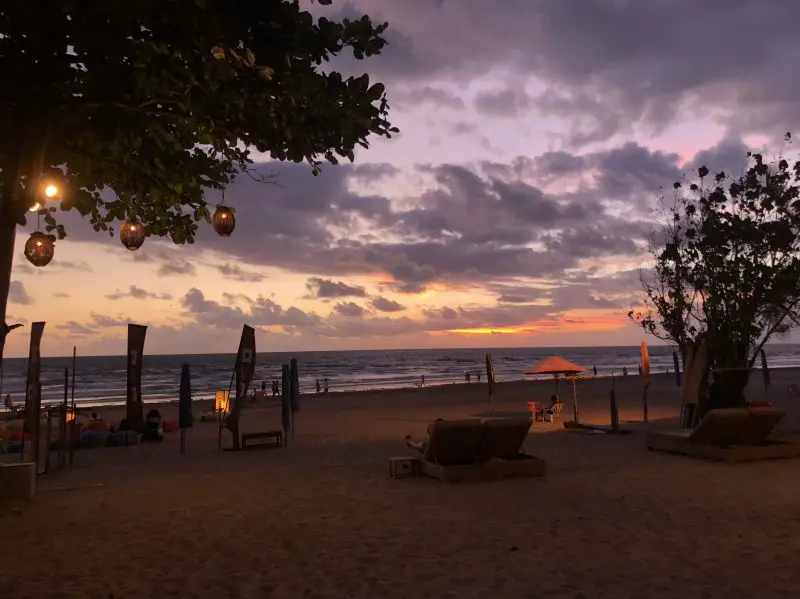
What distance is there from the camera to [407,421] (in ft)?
69.8

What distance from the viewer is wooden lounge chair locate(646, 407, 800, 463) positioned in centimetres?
1141

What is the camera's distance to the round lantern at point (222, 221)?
7.36m

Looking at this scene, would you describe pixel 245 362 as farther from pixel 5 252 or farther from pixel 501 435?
pixel 5 252

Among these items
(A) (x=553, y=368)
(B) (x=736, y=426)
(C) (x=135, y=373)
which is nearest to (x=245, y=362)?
(C) (x=135, y=373)

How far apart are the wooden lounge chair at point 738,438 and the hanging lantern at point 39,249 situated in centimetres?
1099

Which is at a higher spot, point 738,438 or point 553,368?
point 553,368

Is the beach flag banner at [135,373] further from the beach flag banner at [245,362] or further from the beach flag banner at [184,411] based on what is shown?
the beach flag banner at [245,362]

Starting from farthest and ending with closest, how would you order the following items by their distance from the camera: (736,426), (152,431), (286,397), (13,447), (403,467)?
(152,431)
(286,397)
(13,447)
(736,426)
(403,467)

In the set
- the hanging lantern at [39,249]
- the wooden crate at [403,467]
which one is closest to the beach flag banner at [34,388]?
the hanging lantern at [39,249]

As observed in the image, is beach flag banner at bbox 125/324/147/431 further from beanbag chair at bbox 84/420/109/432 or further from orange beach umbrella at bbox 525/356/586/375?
orange beach umbrella at bbox 525/356/586/375

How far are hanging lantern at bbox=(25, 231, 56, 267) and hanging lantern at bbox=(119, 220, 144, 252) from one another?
30.8 inches

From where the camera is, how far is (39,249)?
23.6ft

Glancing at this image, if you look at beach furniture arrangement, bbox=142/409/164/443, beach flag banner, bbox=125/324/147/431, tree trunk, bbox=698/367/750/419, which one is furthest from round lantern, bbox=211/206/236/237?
tree trunk, bbox=698/367/750/419

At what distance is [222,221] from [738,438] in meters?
10.3
